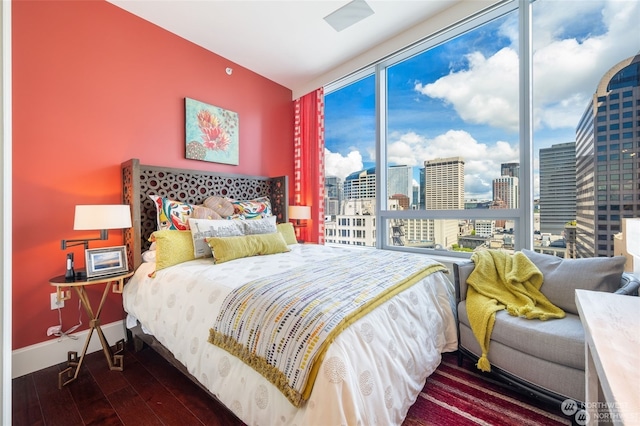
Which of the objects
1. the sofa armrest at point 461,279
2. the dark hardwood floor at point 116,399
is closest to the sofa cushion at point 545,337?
the sofa armrest at point 461,279

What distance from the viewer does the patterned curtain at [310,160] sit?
3689 millimetres

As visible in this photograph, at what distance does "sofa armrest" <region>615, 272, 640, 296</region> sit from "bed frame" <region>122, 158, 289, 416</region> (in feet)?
7.40

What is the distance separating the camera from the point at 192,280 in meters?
1.60

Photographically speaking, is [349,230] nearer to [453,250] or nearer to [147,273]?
[453,250]

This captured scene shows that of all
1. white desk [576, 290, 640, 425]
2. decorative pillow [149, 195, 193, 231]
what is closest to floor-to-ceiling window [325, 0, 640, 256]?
white desk [576, 290, 640, 425]

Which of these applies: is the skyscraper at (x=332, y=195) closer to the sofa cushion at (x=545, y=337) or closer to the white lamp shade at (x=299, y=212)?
the white lamp shade at (x=299, y=212)

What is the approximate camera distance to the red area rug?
1325 mm

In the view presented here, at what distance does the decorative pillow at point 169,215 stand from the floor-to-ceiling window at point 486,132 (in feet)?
7.01

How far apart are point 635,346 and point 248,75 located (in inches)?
152

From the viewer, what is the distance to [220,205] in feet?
9.05

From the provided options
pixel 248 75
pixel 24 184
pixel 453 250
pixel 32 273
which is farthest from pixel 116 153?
pixel 453 250

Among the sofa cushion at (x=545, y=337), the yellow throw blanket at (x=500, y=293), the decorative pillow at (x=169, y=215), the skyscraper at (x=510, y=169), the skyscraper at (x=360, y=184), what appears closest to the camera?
the sofa cushion at (x=545, y=337)

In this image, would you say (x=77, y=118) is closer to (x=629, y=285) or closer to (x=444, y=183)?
(x=444, y=183)

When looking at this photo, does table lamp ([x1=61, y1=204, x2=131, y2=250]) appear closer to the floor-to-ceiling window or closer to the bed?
the bed
